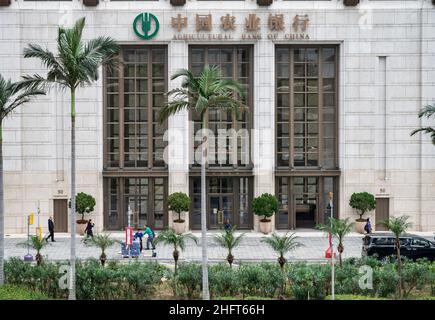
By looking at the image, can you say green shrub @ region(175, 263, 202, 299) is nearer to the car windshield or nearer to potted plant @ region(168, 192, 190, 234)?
the car windshield

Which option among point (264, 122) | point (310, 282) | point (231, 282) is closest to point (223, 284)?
point (231, 282)

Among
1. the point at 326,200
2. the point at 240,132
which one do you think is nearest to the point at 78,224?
the point at 240,132

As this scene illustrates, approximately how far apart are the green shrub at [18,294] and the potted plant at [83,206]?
64.0ft

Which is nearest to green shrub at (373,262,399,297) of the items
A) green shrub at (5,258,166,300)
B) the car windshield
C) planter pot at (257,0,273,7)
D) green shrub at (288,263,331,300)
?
green shrub at (288,263,331,300)

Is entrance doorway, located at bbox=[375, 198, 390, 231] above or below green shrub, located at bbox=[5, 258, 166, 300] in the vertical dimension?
above

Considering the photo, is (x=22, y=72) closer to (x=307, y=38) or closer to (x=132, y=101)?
(x=132, y=101)

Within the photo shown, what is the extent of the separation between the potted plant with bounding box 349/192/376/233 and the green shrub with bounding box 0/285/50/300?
26.0m

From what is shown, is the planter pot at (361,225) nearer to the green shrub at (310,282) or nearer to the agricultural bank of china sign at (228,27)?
the agricultural bank of china sign at (228,27)

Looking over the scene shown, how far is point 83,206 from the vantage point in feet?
149

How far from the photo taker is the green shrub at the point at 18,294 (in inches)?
941

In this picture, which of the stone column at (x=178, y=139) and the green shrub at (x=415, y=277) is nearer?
the green shrub at (x=415, y=277)

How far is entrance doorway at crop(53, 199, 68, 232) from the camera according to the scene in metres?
46.8

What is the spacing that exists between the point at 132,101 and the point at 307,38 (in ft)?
41.9

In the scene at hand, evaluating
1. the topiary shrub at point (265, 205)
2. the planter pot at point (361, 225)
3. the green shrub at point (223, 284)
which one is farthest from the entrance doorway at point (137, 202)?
the green shrub at point (223, 284)
